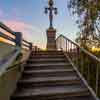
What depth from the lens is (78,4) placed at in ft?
31.3

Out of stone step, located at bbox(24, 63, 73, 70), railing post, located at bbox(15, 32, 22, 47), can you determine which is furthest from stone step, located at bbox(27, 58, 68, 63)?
railing post, located at bbox(15, 32, 22, 47)

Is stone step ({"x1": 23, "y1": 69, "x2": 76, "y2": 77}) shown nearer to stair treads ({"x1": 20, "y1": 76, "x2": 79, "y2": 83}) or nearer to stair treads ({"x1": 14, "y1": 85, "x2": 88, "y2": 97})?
stair treads ({"x1": 20, "y1": 76, "x2": 79, "y2": 83})

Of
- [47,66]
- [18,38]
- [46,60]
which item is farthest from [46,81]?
[46,60]

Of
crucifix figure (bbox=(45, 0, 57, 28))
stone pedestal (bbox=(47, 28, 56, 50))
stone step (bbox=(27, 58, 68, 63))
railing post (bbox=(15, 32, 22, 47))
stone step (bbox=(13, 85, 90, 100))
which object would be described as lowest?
stone step (bbox=(13, 85, 90, 100))

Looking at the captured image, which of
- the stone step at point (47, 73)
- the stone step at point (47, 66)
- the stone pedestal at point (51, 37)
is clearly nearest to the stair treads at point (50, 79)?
the stone step at point (47, 73)

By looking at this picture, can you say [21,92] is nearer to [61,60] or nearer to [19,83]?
[19,83]

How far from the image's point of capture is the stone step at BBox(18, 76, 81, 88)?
5.50 meters

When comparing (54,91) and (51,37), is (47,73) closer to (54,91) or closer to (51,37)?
(54,91)

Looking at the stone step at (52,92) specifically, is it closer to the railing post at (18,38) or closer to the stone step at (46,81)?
the stone step at (46,81)

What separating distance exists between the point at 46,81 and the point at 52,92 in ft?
2.23

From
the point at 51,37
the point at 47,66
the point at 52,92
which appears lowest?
the point at 52,92

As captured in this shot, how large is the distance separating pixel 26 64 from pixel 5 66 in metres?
3.00

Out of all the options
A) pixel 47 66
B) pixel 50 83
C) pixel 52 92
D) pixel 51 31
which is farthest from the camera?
pixel 51 31

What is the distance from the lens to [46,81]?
A: 5.61 metres
